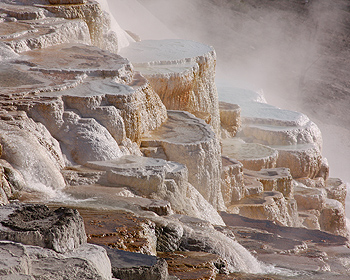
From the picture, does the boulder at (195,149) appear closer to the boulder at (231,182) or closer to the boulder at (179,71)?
the boulder at (231,182)

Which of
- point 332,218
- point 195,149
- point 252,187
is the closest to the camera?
point 195,149

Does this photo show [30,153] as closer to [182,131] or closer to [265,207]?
[182,131]

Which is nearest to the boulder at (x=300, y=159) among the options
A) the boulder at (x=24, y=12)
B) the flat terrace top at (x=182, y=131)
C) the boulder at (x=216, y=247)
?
the flat terrace top at (x=182, y=131)

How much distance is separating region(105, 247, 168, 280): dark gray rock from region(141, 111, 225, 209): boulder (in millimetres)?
3902

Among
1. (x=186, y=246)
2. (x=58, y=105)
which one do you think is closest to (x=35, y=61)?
(x=58, y=105)

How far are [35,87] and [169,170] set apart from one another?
5.34ft

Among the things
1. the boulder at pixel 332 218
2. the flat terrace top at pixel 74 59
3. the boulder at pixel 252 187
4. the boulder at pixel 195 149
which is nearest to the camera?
the flat terrace top at pixel 74 59

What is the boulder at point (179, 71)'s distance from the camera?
931 cm

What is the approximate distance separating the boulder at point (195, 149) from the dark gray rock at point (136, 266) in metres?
3.90

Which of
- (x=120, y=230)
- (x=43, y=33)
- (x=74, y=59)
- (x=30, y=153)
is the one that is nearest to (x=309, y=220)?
(x=74, y=59)

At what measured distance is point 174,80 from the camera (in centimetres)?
930

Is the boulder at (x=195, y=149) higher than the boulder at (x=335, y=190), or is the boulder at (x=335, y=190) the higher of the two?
the boulder at (x=195, y=149)

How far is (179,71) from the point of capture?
9.40 meters

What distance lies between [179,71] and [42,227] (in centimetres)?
676
